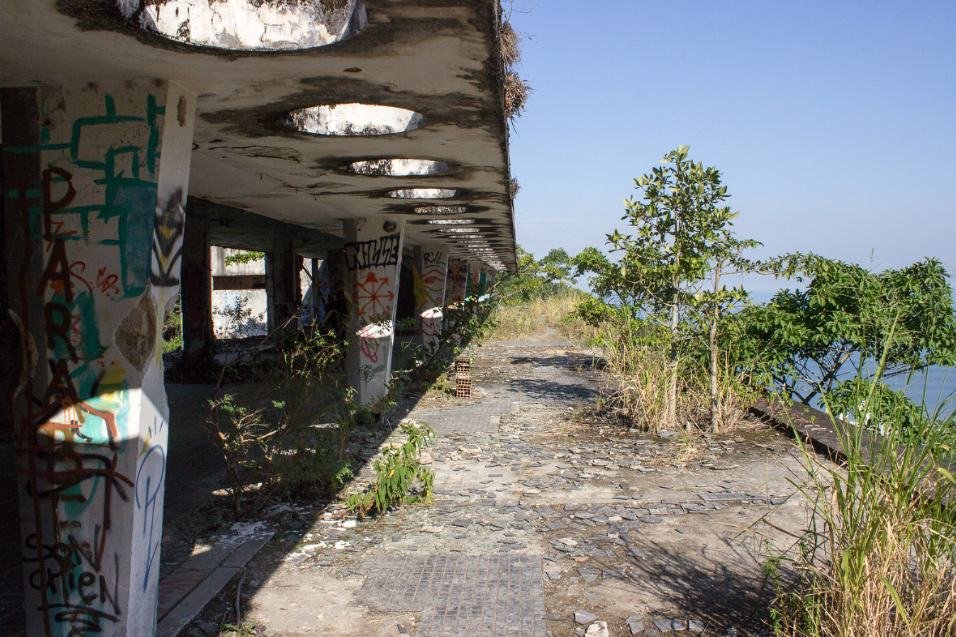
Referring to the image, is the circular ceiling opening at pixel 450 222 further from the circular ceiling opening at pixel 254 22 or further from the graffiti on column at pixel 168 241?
the circular ceiling opening at pixel 254 22

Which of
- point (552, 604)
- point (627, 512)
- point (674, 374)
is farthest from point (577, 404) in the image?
point (552, 604)

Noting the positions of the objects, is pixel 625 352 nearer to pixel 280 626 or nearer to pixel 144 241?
pixel 280 626

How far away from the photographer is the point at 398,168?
23.3 ft

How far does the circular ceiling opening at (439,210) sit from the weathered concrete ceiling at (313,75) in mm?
2845

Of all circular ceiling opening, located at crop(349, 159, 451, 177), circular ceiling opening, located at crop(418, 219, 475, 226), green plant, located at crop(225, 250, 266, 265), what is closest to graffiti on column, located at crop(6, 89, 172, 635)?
circular ceiling opening, located at crop(349, 159, 451, 177)

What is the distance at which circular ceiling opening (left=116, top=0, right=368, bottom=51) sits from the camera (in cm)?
300

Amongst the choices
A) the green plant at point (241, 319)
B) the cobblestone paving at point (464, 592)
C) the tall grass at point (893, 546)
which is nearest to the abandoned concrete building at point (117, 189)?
the cobblestone paving at point (464, 592)

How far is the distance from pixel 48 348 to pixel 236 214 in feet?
30.4

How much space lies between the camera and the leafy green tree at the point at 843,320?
29.0 ft

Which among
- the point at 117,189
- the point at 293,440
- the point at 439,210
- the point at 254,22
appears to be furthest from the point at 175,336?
the point at 254,22

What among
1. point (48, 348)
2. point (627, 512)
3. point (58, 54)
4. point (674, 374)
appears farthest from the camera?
point (674, 374)

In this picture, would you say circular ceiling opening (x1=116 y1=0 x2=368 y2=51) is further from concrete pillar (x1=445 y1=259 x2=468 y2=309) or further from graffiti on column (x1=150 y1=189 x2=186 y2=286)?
concrete pillar (x1=445 y1=259 x2=468 y2=309)

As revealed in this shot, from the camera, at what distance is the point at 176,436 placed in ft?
30.7

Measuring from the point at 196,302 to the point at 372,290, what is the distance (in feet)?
15.6
